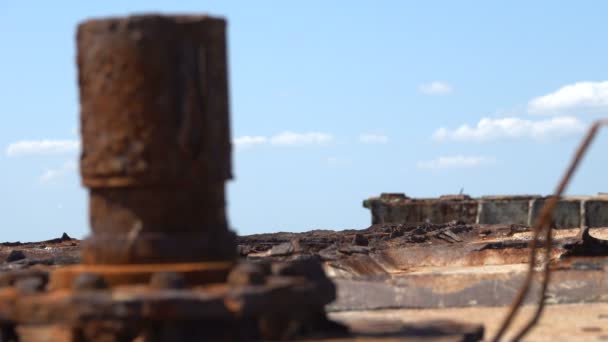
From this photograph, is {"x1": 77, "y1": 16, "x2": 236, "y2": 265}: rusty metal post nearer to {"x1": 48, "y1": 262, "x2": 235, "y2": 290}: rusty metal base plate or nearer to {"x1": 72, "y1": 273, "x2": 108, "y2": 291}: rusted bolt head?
{"x1": 48, "y1": 262, "x2": 235, "y2": 290}: rusty metal base plate

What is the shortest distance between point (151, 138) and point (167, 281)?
605 millimetres

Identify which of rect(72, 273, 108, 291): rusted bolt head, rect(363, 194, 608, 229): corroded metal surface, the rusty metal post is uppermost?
the rusty metal post

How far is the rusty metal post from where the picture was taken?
4539 millimetres

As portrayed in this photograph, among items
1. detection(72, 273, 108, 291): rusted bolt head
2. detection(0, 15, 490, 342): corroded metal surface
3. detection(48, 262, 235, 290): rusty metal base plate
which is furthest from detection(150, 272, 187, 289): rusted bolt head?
detection(72, 273, 108, 291): rusted bolt head

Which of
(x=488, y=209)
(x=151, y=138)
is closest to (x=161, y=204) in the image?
(x=151, y=138)

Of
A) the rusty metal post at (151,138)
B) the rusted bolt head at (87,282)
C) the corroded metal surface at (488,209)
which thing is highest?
the rusty metal post at (151,138)

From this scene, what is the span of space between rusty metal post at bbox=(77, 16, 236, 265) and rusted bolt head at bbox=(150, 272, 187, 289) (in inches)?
A: 11.0

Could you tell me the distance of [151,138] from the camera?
452cm

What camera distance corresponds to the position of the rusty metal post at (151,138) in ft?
14.9

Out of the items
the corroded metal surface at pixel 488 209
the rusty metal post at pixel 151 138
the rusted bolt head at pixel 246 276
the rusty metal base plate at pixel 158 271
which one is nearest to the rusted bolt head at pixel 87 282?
the rusty metal base plate at pixel 158 271

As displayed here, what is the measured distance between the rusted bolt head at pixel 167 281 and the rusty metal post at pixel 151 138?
28 centimetres

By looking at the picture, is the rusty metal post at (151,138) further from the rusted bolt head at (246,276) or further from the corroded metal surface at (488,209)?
the corroded metal surface at (488,209)

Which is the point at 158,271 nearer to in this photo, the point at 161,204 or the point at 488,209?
the point at 161,204

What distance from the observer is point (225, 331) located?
14.3ft
